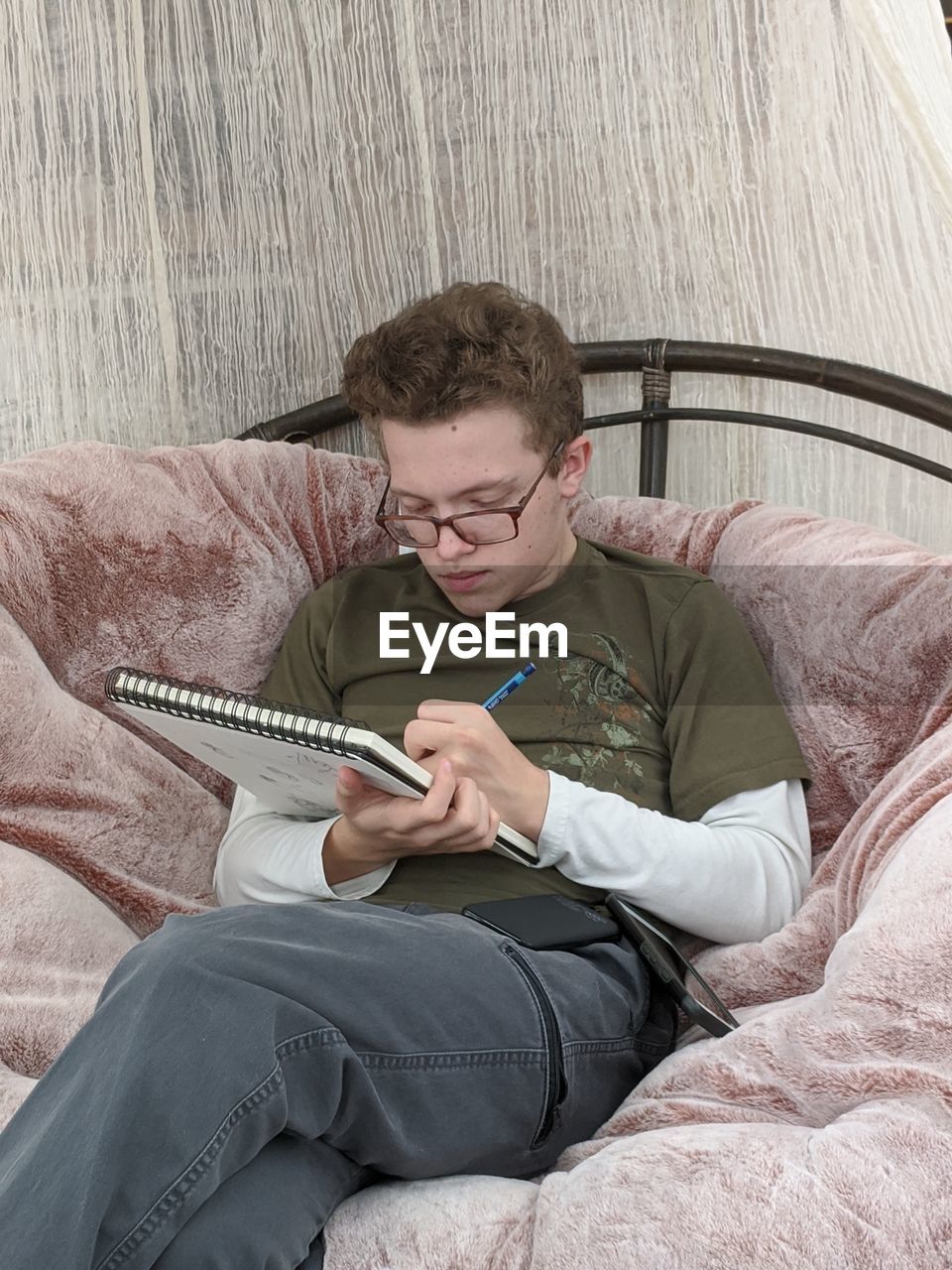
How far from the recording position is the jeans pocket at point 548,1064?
972 millimetres

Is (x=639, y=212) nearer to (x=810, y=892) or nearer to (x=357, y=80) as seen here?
(x=357, y=80)

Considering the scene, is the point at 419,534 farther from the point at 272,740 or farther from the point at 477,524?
the point at 272,740

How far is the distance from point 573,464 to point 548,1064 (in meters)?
0.66

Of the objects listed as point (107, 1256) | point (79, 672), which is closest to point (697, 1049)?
point (107, 1256)

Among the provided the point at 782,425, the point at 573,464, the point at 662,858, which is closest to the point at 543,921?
the point at 662,858

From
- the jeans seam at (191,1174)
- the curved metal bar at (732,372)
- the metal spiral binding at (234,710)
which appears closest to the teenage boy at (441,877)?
the jeans seam at (191,1174)

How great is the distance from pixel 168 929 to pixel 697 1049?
1.37 feet

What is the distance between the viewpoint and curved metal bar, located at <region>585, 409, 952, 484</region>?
1577 millimetres

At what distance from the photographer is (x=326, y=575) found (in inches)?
61.9

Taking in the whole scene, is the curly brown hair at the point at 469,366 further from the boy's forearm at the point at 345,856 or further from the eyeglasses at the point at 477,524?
the boy's forearm at the point at 345,856

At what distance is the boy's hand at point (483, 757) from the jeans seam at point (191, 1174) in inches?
12.6

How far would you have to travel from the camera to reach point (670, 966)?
113cm

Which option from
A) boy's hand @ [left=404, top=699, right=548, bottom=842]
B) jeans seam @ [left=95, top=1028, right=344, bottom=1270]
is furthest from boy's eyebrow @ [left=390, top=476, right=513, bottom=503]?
Result: jeans seam @ [left=95, top=1028, right=344, bottom=1270]

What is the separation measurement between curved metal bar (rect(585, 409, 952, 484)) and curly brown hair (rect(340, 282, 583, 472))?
323 millimetres
